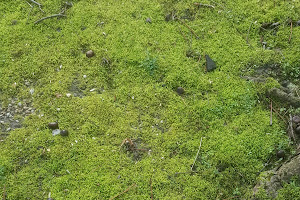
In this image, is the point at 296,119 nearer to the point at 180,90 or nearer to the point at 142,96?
the point at 180,90

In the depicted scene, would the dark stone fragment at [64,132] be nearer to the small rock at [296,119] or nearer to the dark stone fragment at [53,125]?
the dark stone fragment at [53,125]

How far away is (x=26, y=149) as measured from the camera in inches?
156

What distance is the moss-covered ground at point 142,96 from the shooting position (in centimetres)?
373

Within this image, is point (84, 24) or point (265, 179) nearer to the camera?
point (265, 179)

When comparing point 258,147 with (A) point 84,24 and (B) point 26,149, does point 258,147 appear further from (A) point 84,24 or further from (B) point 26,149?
(A) point 84,24

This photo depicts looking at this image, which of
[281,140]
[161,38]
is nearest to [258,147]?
[281,140]

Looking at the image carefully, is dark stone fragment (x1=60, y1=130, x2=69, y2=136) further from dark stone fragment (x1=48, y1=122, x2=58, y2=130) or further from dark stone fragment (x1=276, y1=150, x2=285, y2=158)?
dark stone fragment (x1=276, y1=150, x2=285, y2=158)

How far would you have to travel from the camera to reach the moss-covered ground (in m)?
3.73

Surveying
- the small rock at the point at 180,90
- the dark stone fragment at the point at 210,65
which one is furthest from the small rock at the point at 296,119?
the small rock at the point at 180,90

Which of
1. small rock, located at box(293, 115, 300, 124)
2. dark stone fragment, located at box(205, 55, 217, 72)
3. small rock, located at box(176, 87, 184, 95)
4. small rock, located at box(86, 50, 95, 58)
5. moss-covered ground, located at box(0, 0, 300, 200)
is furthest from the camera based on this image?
small rock, located at box(86, 50, 95, 58)

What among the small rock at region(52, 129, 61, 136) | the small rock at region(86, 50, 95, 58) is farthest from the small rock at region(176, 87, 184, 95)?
the small rock at region(52, 129, 61, 136)

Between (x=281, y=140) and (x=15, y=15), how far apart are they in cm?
493

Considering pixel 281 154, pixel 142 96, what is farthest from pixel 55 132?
pixel 281 154

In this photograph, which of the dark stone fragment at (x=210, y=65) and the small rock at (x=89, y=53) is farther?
the small rock at (x=89, y=53)
